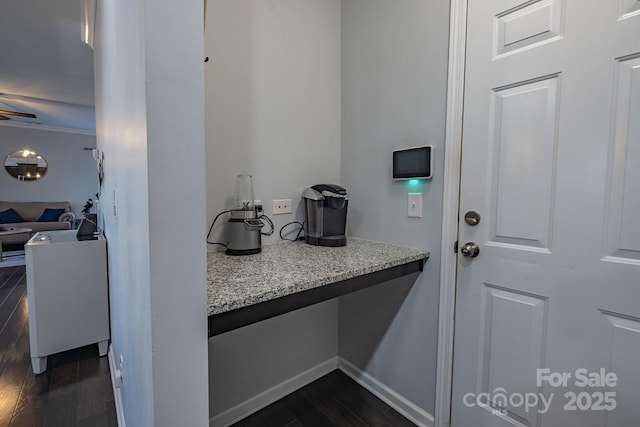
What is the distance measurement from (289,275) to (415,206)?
2.65ft

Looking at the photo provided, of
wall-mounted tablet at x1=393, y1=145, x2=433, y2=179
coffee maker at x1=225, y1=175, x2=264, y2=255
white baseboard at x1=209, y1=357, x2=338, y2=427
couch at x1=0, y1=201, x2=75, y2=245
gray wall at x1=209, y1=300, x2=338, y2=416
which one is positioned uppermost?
wall-mounted tablet at x1=393, y1=145, x2=433, y2=179

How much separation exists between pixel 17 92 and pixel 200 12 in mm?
5586

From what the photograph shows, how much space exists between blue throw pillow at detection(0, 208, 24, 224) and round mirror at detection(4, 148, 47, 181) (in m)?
0.74

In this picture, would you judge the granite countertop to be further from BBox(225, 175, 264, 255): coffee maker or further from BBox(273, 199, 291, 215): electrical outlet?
BBox(273, 199, 291, 215): electrical outlet

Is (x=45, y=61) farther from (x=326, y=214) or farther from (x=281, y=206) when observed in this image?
(x=326, y=214)

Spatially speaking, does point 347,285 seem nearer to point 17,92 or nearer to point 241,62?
point 241,62

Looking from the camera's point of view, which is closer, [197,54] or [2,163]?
[197,54]

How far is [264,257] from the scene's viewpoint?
1367 millimetres

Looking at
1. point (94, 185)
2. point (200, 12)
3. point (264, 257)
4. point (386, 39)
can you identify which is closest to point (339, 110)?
point (386, 39)

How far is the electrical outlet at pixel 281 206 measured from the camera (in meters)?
1.68

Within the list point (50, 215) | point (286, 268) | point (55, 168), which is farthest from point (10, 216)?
point (286, 268)

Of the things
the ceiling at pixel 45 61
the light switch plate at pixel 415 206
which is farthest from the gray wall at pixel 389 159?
the ceiling at pixel 45 61

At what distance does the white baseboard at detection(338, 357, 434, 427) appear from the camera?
60.9 inches

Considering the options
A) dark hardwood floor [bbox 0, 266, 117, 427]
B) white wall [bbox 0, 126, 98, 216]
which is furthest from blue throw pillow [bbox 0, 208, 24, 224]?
dark hardwood floor [bbox 0, 266, 117, 427]
